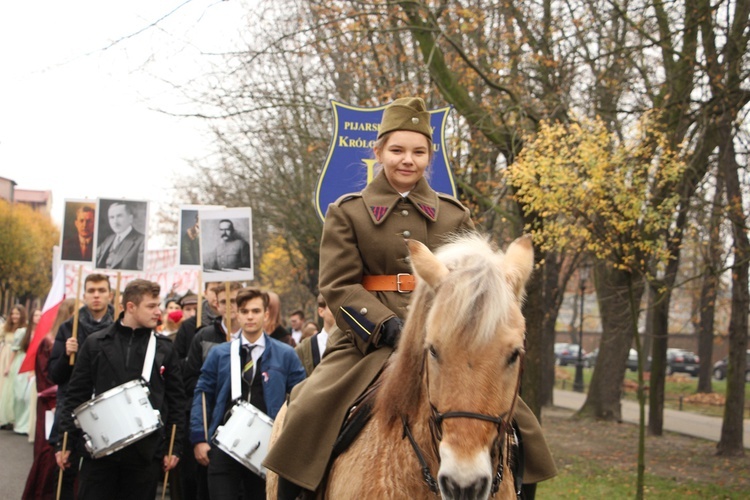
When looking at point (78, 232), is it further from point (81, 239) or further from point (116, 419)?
point (116, 419)

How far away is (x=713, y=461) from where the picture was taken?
16781 mm

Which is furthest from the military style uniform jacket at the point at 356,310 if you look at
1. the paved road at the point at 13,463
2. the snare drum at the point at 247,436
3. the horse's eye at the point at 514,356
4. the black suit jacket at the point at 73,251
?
the paved road at the point at 13,463

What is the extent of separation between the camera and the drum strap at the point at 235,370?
751 cm

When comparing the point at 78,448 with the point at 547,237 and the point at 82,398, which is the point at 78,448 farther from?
the point at 547,237

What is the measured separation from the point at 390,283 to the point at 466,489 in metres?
1.66

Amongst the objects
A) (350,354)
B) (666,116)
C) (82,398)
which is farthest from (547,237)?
(350,354)

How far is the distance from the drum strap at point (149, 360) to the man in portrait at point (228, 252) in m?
3.65

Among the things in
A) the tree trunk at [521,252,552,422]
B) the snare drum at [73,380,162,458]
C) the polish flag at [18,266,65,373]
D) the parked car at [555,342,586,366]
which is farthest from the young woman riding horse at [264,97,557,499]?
the parked car at [555,342,586,366]

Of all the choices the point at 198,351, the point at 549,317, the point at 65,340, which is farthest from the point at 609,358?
the point at 65,340

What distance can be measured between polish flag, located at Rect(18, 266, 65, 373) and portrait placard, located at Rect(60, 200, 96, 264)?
5.50 ft

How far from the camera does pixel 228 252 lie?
11406 millimetres

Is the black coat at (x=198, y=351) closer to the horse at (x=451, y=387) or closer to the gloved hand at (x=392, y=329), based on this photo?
the gloved hand at (x=392, y=329)

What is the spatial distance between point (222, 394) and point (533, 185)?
551 cm

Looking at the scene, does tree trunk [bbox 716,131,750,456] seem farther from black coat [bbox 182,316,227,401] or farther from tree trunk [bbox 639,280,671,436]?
black coat [bbox 182,316,227,401]
